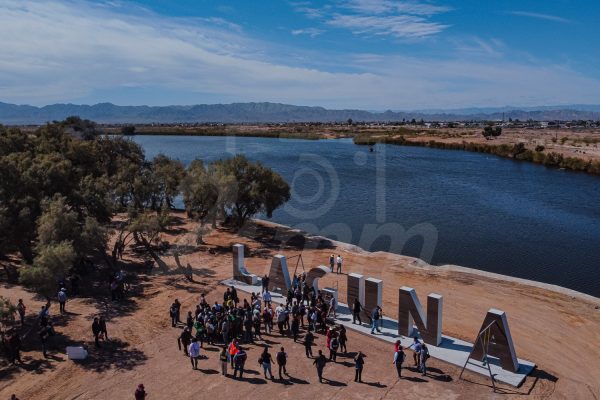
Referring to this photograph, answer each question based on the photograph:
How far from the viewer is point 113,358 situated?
17156 millimetres

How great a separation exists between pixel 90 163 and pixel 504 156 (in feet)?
294

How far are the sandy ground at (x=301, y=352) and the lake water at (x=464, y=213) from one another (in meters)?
7.97

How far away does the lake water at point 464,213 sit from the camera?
34.7 m

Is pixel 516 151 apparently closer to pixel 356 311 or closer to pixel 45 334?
pixel 356 311

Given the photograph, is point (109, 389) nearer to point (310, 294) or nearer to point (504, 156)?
point (310, 294)

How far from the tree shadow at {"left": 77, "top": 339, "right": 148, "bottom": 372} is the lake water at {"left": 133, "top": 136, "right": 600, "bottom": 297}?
22.1m

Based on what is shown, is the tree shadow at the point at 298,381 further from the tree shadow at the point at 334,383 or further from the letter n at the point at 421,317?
the letter n at the point at 421,317

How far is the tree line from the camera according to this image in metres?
20.8

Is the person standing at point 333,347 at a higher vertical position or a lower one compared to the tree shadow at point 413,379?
higher

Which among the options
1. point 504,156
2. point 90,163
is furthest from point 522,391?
point 504,156

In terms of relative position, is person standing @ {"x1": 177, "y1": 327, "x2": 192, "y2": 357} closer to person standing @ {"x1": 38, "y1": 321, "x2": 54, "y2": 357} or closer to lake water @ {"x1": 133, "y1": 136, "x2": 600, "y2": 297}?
person standing @ {"x1": 38, "y1": 321, "x2": 54, "y2": 357}

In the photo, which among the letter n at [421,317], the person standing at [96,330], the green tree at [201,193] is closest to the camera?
Answer: the person standing at [96,330]

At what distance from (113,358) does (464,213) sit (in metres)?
40.4

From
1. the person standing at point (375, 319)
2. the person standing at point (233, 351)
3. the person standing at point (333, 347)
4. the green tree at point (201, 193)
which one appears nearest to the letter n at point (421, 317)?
the person standing at point (375, 319)
